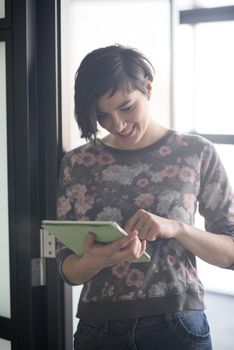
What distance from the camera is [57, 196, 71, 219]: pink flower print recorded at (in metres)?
1.19

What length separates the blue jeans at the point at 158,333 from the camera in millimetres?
1033

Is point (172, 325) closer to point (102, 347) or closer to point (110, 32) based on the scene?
point (102, 347)

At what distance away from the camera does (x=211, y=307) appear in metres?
2.50

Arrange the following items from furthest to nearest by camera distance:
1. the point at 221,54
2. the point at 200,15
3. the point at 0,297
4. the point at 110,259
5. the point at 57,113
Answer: the point at 221,54 → the point at 200,15 → the point at 0,297 → the point at 57,113 → the point at 110,259

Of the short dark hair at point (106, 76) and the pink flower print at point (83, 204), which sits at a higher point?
the short dark hair at point (106, 76)

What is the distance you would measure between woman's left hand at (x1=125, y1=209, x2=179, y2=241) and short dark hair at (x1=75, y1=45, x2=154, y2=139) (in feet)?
0.96

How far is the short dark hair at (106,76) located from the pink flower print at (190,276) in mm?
437

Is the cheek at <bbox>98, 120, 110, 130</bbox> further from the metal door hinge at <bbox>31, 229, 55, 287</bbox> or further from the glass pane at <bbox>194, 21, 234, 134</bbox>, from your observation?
the glass pane at <bbox>194, 21, 234, 134</bbox>

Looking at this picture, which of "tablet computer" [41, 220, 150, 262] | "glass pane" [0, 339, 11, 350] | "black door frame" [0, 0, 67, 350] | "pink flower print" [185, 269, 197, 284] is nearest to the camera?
"tablet computer" [41, 220, 150, 262]

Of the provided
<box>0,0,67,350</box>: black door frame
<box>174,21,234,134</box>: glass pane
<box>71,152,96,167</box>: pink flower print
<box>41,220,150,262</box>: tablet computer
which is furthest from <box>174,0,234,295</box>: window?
<box>41,220,150,262</box>: tablet computer

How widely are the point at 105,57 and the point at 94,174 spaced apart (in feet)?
0.99

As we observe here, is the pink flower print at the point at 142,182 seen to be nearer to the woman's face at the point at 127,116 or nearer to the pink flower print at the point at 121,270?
the woman's face at the point at 127,116

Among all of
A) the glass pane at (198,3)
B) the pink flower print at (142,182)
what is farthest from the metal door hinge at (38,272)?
the glass pane at (198,3)

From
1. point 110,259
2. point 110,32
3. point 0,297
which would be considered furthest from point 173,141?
point 0,297
